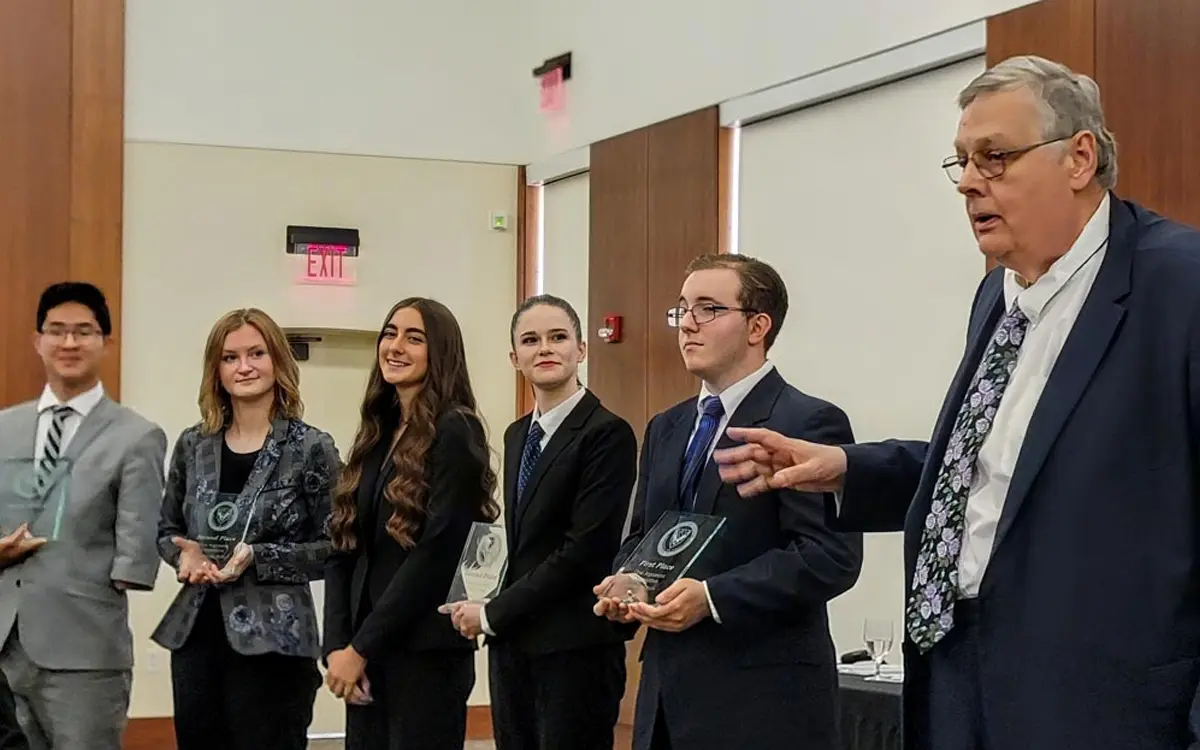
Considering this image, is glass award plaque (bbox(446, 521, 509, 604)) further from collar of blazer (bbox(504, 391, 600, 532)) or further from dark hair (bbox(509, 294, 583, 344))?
dark hair (bbox(509, 294, 583, 344))

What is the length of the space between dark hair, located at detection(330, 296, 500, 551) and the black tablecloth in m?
1.08

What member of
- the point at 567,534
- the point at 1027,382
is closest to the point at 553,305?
the point at 567,534

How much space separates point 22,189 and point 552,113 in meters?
2.45

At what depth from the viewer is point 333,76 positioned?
7.16m

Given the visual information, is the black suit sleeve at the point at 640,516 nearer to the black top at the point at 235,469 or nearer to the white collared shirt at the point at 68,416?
the black top at the point at 235,469

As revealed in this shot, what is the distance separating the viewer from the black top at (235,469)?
12.2 feet

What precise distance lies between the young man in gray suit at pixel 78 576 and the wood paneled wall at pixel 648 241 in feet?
8.48

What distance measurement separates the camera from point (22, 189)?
6141mm

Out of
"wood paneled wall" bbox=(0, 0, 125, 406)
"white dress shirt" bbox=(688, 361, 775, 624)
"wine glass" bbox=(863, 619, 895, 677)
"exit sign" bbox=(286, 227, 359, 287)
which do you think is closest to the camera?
"white dress shirt" bbox=(688, 361, 775, 624)

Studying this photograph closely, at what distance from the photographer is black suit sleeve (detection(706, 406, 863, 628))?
2473mm

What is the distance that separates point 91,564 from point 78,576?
4cm

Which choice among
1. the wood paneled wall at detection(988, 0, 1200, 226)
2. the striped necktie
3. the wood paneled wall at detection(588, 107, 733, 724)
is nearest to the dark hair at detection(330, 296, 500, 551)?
the striped necktie

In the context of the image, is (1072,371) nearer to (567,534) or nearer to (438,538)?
(567,534)

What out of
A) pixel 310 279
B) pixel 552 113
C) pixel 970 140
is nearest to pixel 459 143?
pixel 552 113
